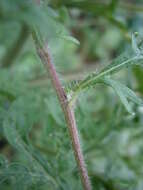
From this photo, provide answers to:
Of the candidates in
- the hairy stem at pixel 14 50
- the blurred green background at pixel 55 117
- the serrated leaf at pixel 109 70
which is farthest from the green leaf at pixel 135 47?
the hairy stem at pixel 14 50

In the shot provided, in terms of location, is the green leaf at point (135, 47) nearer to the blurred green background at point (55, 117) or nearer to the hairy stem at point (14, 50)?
the blurred green background at point (55, 117)

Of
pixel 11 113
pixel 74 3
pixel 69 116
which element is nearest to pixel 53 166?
pixel 11 113

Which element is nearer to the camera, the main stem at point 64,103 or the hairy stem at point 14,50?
the main stem at point 64,103

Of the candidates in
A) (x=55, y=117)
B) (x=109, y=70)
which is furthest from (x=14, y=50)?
(x=109, y=70)

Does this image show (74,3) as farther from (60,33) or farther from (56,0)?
(60,33)

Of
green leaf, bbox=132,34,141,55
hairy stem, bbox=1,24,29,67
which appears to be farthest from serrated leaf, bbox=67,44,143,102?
hairy stem, bbox=1,24,29,67

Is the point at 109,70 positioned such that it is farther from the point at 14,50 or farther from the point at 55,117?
the point at 14,50

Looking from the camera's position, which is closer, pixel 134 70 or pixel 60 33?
pixel 60 33

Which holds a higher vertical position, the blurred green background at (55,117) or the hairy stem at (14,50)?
the hairy stem at (14,50)
